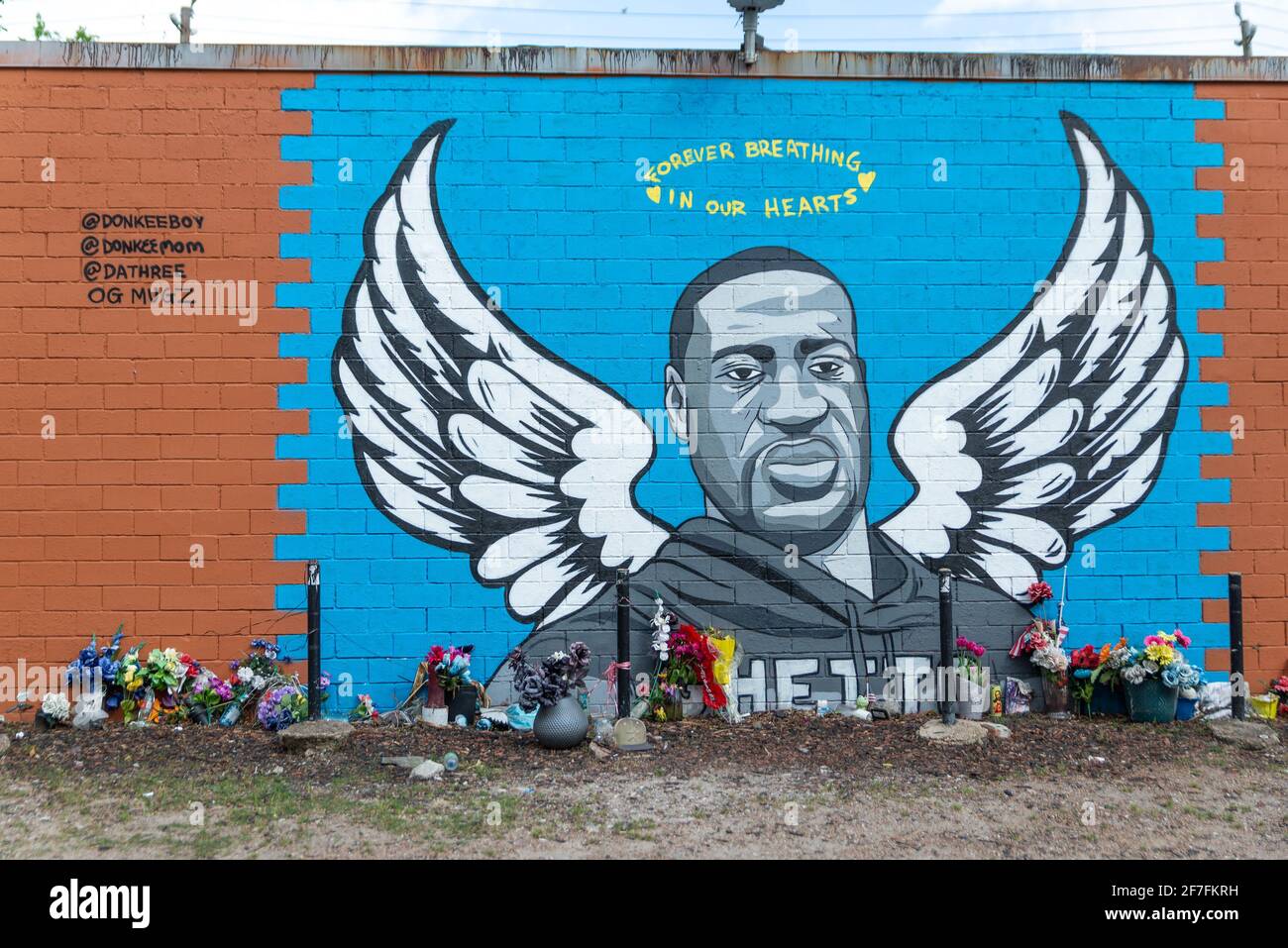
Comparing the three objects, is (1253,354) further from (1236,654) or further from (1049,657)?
(1049,657)

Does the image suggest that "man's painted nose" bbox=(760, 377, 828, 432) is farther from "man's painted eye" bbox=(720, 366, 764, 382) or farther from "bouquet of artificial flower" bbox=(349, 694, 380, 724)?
"bouquet of artificial flower" bbox=(349, 694, 380, 724)

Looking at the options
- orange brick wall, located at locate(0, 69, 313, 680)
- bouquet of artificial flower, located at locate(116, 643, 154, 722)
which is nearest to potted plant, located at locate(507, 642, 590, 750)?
orange brick wall, located at locate(0, 69, 313, 680)

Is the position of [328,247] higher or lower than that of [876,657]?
higher

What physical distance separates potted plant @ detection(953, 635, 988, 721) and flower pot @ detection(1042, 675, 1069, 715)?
41 centimetres

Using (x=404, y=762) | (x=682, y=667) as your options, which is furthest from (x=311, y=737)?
(x=682, y=667)

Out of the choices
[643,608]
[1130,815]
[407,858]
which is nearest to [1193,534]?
[1130,815]

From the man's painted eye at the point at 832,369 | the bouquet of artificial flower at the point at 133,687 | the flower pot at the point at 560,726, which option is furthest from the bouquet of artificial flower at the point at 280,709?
the man's painted eye at the point at 832,369

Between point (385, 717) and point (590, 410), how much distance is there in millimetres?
2398

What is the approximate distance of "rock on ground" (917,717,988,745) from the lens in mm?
6125

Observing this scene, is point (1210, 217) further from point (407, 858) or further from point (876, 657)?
point (407, 858)

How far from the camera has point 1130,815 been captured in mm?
5039

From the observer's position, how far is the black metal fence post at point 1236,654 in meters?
6.48

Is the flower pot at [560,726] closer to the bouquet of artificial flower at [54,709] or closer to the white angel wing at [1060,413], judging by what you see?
the white angel wing at [1060,413]

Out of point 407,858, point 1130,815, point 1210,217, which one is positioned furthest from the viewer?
point 1210,217
